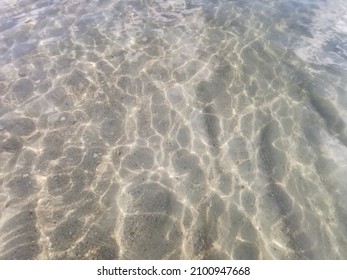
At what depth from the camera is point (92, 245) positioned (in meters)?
4.38

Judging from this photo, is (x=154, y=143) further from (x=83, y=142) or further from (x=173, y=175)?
(x=83, y=142)

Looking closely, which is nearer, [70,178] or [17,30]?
[70,178]

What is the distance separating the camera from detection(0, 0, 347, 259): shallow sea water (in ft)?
14.9

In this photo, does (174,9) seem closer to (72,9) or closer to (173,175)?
(72,9)

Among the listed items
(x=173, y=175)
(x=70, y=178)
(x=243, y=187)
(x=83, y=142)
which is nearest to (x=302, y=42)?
(x=243, y=187)

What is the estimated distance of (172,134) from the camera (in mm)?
5828

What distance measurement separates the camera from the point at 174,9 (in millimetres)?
9023

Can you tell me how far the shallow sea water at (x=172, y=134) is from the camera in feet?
14.9
